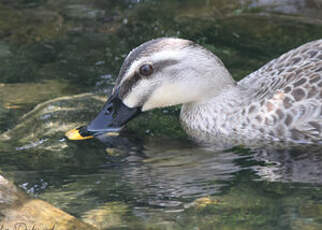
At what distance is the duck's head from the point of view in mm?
6602

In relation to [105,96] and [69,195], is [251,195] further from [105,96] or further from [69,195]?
[105,96]

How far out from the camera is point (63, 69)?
29.8ft

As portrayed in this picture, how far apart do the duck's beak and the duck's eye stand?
0.40 m

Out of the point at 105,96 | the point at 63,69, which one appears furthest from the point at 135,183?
the point at 63,69

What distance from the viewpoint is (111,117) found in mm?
6754

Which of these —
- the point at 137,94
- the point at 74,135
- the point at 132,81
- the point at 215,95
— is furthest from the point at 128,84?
the point at 215,95

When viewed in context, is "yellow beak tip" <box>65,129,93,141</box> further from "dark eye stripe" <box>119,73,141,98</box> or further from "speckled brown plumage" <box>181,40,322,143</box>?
"speckled brown plumage" <box>181,40,322,143</box>

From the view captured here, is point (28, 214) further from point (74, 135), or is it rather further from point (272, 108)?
point (272, 108)

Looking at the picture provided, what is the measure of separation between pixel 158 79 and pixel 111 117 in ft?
2.23

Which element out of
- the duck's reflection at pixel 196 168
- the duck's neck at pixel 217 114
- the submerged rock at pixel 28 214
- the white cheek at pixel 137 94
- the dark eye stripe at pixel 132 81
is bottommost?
the duck's reflection at pixel 196 168

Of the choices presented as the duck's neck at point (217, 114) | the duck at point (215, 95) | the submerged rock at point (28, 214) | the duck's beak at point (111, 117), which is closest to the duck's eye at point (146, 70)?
the duck at point (215, 95)

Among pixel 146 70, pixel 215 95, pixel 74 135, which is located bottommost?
pixel 74 135

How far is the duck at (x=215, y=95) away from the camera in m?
6.53

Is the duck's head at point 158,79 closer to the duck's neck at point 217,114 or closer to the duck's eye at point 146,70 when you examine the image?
the duck's eye at point 146,70
